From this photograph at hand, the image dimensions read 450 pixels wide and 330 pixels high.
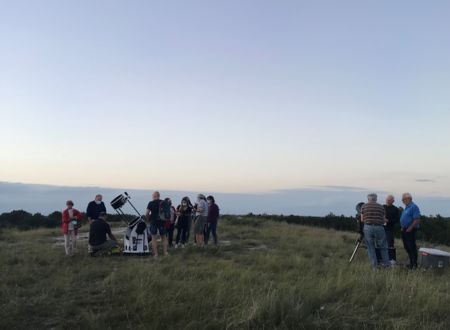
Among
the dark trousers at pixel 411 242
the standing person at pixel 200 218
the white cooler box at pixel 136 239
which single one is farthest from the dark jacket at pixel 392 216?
the white cooler box at pixel 136 239

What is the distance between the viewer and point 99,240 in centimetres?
1229

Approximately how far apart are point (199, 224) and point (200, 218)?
0.69 feet

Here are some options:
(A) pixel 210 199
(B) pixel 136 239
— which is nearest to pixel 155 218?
(B) pixel 136 239

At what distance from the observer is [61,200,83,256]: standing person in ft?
41.1

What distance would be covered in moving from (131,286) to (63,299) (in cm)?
102

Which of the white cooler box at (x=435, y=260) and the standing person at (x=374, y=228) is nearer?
the standing person at (x=374, y=228)

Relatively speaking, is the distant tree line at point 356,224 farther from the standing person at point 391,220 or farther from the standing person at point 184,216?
the standing person at point 391,220

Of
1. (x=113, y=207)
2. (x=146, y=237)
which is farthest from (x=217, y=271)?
(x=113, y=207)

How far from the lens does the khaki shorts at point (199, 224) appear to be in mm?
13892

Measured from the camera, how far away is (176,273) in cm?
871

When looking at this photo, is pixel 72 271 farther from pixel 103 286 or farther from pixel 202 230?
pixel 202 230

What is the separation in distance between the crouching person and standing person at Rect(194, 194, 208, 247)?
101 inches

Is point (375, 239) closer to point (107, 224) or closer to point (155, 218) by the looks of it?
point (155, 218)

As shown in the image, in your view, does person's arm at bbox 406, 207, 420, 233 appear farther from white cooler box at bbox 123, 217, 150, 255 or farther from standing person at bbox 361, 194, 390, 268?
white cooler box at bbox 123, 217, 150, 255
